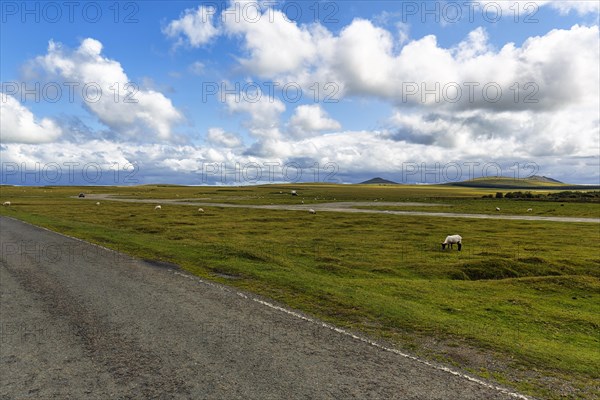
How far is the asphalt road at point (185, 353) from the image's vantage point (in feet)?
24.2

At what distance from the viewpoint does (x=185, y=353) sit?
895 centimetres

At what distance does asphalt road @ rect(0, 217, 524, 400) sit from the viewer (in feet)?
24.2

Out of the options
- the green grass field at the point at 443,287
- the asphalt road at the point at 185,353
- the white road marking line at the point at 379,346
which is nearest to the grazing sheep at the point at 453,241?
the green grass field at the point at 443,287

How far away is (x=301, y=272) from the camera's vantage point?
19.3 metres

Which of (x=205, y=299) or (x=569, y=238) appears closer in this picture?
(x=205, y=299)

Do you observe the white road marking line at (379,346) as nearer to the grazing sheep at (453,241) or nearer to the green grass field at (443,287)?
the green grass field at (443,287)

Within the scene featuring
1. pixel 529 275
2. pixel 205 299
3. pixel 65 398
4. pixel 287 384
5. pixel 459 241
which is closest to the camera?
pixel 65 398

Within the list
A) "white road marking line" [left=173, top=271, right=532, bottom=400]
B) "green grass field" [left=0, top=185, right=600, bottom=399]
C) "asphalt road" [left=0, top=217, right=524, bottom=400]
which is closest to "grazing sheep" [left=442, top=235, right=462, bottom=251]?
"green grass field" [left=0, top=185, right=600, bottom=399]

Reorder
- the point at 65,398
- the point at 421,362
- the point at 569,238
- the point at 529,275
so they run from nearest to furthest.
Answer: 1. the point at 65,398
2. the point at 421,362
3. the point at 529,275
4. the point at 569,238

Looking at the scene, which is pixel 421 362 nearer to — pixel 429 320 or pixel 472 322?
pixel 429 320

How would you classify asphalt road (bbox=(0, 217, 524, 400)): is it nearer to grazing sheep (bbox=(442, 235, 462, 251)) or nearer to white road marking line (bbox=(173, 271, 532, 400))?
white road marking line (bbox=(173, 271, 532, 400))

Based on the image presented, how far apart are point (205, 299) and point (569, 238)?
36700mm

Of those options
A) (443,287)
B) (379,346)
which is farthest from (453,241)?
(379,346)

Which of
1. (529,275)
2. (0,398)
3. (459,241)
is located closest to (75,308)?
(0,398)
